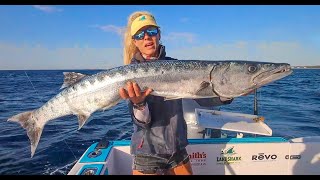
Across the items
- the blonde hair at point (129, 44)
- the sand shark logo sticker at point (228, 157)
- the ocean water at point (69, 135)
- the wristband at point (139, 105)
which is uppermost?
the blonde hair at point (129, 44)

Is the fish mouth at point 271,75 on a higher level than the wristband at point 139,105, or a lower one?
higher

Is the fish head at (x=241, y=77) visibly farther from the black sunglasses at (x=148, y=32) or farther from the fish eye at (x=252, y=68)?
the black sunglasses at (x=148, y=32)

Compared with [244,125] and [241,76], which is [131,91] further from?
[244,125]

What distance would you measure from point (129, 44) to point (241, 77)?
1721 millimetres

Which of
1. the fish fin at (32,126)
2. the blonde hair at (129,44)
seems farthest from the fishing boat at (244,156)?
the blonde hair at (129,44)

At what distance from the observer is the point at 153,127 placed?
3.88 meters

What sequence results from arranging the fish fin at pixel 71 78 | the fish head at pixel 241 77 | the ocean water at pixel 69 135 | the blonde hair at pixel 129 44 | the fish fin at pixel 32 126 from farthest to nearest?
the ocean water at pixel 69 135 < the fish fin at pixel 32 126 < the fish fin at pixel 71 78 < the blonde hair at pixel 129 44 < the fish head at pixel 241 77

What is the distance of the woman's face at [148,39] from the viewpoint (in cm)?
399

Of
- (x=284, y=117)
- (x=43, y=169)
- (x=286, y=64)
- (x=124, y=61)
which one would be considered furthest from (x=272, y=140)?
(x=284, y=117)

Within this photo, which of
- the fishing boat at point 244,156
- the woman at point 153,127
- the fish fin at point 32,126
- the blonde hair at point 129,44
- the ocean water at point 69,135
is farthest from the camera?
the ocean water at point 69,135

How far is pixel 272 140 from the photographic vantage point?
5.97 m

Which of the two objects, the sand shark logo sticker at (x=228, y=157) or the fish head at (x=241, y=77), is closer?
the fish head at (x=241, y=77)

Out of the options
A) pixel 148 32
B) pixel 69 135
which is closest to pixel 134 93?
pixel 148 32

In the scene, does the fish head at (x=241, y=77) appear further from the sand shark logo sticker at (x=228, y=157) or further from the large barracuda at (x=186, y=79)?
the sand shark logo sticker at (x=228, y=157)
